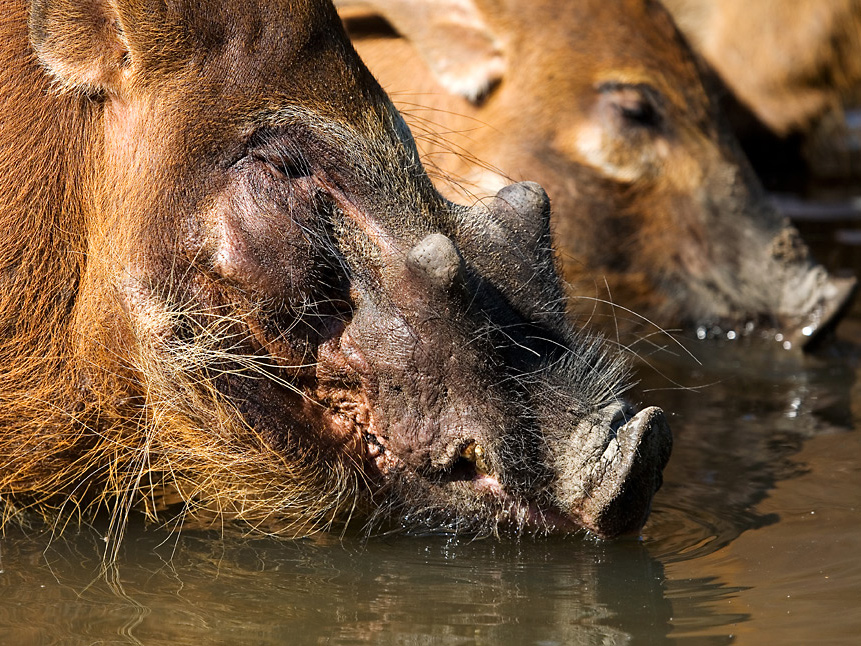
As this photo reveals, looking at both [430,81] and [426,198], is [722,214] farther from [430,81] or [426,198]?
[426,198]

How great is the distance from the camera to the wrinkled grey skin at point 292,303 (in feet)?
9.03

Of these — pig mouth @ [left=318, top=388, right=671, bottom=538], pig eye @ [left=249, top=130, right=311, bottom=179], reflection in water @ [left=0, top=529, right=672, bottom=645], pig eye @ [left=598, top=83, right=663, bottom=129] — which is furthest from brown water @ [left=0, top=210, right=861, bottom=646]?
pig eye @ [left=598, top=83, right=663, bottom=129]

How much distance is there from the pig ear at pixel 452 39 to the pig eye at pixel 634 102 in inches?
18.4

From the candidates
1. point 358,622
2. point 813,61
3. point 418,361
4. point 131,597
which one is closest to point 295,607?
point 358,622

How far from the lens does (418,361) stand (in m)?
2.74

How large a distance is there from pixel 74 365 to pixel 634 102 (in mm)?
3156

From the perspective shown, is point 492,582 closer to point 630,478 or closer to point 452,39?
point 630,478

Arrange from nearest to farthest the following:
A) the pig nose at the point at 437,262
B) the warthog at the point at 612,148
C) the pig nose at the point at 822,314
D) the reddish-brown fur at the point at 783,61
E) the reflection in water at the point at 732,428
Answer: the pig nose at the point at 437,262 < the reflection in water at the point at 732,428 < the pig nose at the point at 822,314 < the warthog at the point at 612,148 < the reddish-brown fur at the point at 783,61

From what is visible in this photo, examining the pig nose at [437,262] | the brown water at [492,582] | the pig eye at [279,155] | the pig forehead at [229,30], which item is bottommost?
the brown water at [492,582]

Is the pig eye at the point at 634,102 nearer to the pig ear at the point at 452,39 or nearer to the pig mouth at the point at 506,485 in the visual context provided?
the pig ear at the point at 452,39

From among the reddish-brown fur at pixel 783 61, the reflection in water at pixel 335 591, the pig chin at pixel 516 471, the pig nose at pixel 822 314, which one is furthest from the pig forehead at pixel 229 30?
the reddish-brown fur at pixel 783 61

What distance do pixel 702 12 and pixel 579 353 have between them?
203 inches

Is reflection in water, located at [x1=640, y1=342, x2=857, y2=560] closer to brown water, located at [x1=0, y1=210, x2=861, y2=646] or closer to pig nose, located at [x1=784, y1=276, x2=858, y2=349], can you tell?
brown water, located at [x1=0, y1=210, x2=861, y2=646]

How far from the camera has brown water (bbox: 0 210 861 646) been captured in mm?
2559
